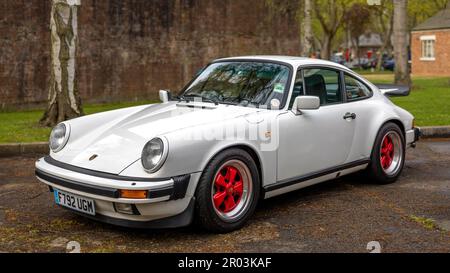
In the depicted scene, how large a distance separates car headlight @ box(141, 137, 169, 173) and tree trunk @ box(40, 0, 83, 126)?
20.9 feet

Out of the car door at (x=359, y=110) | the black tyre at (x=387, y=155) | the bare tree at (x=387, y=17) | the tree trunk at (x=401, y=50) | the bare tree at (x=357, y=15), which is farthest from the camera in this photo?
the bare tree at (x=357, y=15)

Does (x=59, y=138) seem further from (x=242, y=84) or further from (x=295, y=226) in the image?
(x=295, y=226)

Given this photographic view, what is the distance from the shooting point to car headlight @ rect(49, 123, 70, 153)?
484 centimetres

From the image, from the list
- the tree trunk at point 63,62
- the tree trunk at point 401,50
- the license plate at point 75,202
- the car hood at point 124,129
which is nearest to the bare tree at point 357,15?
the tree trunk at point 401,50

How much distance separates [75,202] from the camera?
436 cm

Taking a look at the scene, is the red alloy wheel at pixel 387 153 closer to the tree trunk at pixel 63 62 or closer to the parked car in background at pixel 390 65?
the tree trunk at pixel 63 62

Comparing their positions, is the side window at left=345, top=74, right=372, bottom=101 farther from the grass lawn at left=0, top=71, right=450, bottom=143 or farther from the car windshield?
the grass lawn at left=0, top=71, right=450, bottom=143

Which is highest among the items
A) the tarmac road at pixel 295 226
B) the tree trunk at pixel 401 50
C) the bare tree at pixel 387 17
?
the bare tree at pixel 387 17

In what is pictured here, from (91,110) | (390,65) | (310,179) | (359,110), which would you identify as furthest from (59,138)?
(390,65)

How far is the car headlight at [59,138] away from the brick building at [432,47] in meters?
30.4

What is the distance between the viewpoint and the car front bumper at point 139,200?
4004 mm

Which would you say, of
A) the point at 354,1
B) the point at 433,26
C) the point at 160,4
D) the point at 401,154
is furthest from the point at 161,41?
the point at 354,1

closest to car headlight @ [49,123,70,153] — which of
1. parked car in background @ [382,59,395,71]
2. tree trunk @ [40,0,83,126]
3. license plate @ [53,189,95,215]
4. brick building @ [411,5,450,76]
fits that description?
license plate @ [53,189,95,215]

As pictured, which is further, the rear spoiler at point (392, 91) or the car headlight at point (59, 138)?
the rear spoiler at point (392, 91)
